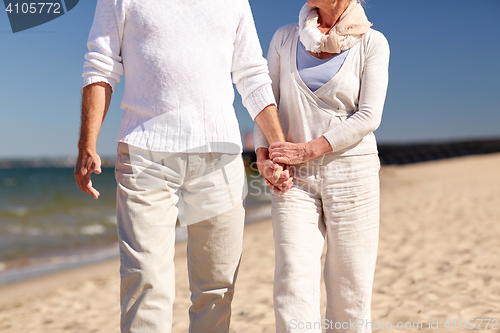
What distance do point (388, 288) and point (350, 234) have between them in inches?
84.3

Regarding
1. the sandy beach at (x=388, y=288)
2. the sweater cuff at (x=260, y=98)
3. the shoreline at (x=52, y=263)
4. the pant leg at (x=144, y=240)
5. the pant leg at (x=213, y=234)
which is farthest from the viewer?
the shoreline at (x=52, y=263)

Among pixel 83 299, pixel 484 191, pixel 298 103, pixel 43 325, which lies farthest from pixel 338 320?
pixel 484 191

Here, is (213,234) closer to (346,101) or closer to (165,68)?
(165,68)

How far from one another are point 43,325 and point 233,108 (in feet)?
9.72

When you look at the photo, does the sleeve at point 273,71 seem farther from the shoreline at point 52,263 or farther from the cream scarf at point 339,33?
the shoreline at point 52,263

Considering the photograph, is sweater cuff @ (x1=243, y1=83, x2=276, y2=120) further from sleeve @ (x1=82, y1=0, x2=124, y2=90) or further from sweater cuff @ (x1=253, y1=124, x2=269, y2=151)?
sleeve @ (x1=82, y1=0, x2=124, y2=90)

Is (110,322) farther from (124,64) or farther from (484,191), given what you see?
(484,191)

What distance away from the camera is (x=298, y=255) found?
1.75 meters

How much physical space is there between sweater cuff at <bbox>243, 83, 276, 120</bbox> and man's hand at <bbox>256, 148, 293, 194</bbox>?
9.2 inches

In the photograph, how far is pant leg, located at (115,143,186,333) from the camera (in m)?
1.55

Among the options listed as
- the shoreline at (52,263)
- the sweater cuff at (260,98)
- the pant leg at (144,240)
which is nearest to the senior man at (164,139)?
the pant leg at (144,240)

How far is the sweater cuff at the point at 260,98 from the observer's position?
1.81 m

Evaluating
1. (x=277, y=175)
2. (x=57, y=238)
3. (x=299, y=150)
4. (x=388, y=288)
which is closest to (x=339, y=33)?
(x=299, y=150)

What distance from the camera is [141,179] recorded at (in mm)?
1583
